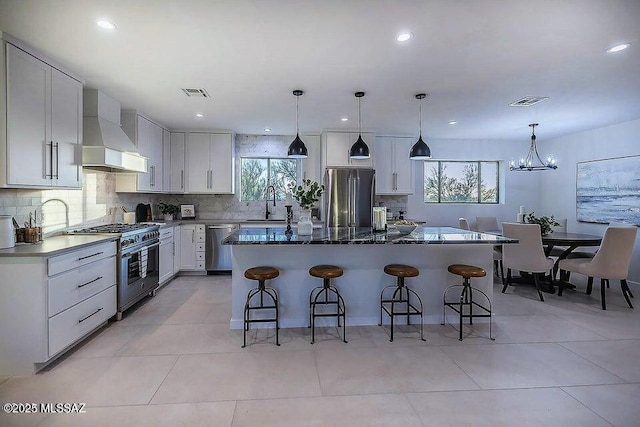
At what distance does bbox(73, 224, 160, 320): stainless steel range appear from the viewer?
3.51 metres

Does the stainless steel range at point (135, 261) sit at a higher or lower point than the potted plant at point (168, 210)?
lower

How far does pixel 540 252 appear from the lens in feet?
13.8

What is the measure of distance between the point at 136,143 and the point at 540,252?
5.58m

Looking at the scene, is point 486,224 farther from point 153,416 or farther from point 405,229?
point 153,416

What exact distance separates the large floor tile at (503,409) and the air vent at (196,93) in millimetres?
3590

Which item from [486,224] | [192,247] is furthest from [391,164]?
[192,247]

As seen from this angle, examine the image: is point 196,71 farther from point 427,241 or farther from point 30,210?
point 427,241

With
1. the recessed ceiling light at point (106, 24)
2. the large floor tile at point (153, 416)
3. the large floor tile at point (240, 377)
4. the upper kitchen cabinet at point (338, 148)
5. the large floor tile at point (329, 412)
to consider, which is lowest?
the large floor tile at point (153, 416)

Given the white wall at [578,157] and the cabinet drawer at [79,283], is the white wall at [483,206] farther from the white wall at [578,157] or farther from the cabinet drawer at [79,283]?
the cabinet drawer at [79,283]

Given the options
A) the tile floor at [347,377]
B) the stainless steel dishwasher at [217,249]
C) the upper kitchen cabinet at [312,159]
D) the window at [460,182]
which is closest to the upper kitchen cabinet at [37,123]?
the tile floor at [347,377]

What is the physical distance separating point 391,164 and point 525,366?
4113 millimetres

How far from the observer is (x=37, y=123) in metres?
2.79

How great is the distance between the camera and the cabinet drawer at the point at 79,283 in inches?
99.5

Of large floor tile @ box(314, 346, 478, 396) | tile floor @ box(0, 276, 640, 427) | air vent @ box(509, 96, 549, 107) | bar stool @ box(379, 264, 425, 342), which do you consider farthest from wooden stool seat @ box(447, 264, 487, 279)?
air vent @ box(509, 96, 549, 107)
